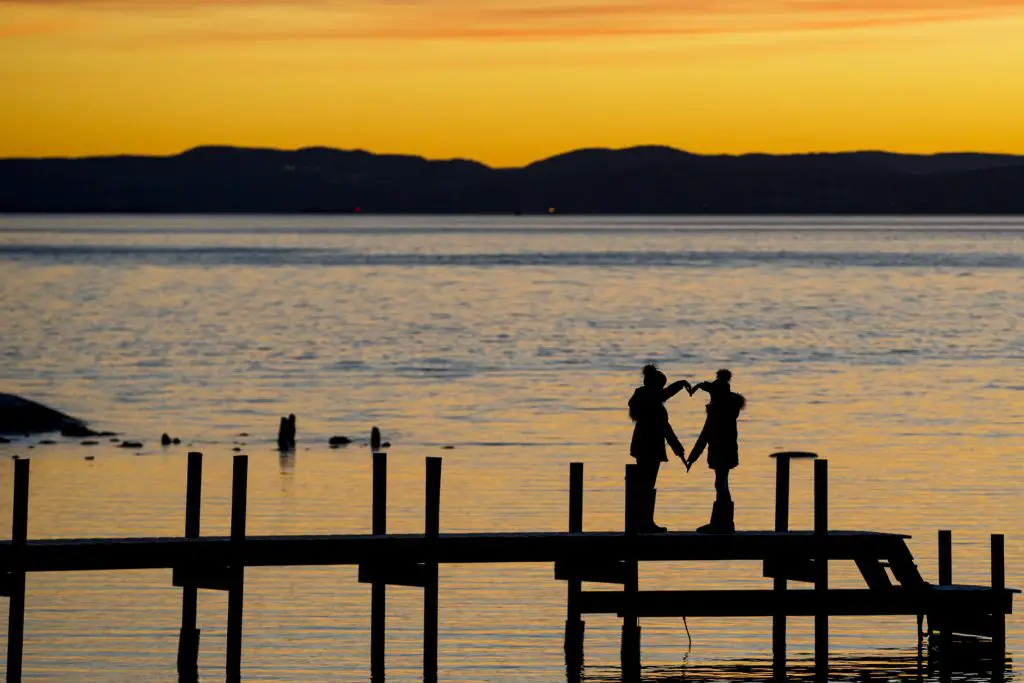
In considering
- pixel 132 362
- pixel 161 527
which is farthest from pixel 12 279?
pixel 161 527

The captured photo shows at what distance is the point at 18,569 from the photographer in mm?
21500

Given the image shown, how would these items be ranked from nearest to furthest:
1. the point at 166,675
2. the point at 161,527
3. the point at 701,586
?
the point at 166,675 → the point at 701,586 → the point at 161,527

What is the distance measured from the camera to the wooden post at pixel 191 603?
22641 mm

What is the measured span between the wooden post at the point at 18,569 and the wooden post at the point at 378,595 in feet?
12.6

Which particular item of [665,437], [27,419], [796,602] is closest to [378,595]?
[665,437]

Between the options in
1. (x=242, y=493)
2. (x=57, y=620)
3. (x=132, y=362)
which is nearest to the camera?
(x=242, y=493)

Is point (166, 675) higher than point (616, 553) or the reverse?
the reverse

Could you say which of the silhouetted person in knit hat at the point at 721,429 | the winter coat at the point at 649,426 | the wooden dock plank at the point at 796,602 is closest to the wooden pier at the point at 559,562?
the wooden dock plank at the point at 796,602

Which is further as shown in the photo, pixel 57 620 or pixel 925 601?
pixel 57 620

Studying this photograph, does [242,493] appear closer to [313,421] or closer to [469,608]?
[469,608]

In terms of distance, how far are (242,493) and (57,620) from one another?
5538 millimetres

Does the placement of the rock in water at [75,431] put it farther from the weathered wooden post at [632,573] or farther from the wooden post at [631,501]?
the wooden post at [631,501]

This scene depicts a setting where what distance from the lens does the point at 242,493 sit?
2238cm

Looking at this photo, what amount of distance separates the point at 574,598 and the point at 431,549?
7.59 feet
